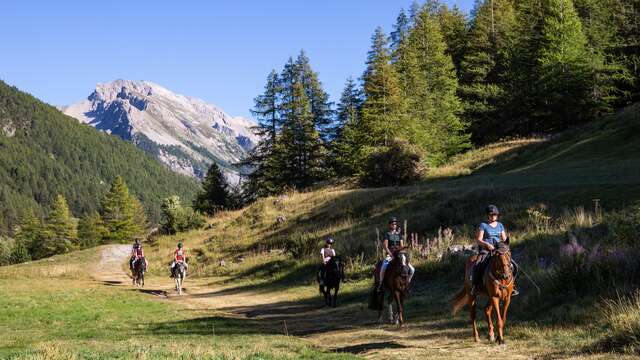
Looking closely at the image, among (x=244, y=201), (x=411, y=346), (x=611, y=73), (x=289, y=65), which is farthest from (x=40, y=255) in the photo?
(x=411, y=346)

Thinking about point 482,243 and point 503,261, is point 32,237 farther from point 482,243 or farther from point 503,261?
point 503,261

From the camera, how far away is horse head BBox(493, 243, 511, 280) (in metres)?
11.2

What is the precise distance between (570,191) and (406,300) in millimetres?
12315

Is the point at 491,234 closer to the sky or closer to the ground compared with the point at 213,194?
closer to the ground

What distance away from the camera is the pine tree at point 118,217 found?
10212 cm

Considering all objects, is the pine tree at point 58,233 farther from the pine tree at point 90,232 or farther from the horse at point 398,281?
the horse at point 398,281

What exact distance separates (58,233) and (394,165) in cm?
8479

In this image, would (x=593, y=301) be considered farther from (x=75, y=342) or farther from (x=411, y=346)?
(x=75, y=342)

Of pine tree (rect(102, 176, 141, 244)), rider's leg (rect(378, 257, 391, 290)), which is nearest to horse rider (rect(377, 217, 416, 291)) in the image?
rider's leg (rect(378, 257, 391, 290))

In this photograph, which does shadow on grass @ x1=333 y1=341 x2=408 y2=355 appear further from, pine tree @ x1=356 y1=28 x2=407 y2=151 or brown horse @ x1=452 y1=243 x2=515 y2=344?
pine tree @ x1=356 y1=28 x2=407 y2=151

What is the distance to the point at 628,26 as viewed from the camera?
59.8 meters

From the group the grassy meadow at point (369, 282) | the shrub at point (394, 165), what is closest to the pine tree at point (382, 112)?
the shrub at point (394, 165)

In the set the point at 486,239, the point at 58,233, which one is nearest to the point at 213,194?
the point at 58,233

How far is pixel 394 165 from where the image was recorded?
161 feet
